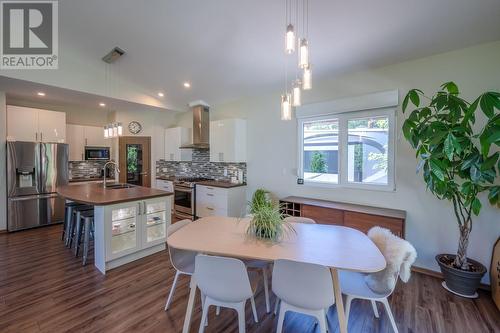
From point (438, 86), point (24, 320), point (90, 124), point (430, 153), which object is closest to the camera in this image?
point (24, 320)

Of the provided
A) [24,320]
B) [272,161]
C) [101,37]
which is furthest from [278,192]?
[101,37]

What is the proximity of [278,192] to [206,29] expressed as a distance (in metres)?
2.82

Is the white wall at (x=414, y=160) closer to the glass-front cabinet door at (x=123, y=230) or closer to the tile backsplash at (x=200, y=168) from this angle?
the tile backsplash at (x=200, y=168)

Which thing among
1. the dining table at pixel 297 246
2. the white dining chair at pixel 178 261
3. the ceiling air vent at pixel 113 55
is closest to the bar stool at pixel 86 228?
the white dining chair at pixel 178 261

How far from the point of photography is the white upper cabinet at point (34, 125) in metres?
4.20

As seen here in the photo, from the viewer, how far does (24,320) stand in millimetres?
1929

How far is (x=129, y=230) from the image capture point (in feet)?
10.2

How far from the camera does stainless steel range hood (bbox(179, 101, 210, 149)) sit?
498cm

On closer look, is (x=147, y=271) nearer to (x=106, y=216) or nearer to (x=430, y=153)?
(x=106, y=216)

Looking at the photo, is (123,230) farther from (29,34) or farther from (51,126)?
(51,126)

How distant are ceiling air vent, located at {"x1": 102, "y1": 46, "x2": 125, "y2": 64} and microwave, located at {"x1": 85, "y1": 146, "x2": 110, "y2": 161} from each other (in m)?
2.56

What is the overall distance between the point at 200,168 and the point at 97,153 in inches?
100

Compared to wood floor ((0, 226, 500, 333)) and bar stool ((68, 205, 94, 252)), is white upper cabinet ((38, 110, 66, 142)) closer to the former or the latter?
bar stool ((68, 205, 94, 252))

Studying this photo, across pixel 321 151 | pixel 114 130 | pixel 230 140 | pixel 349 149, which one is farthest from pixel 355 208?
pixel 114 130
